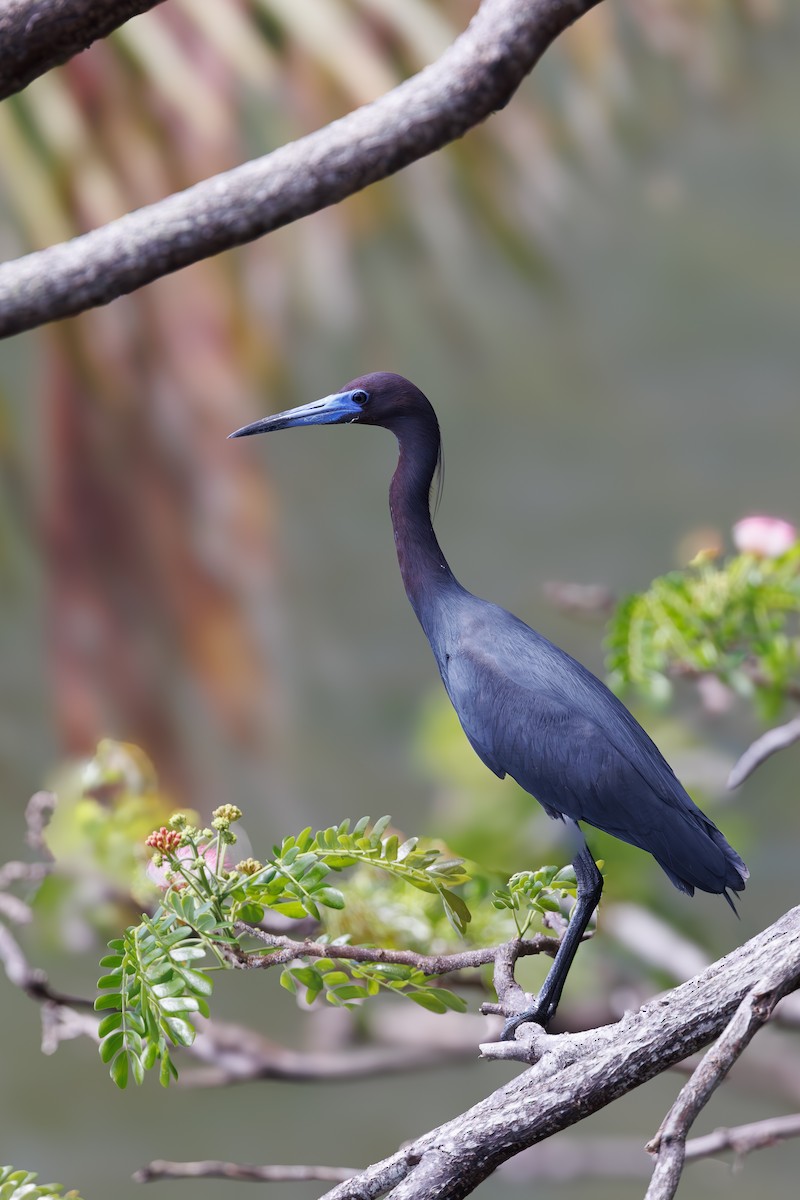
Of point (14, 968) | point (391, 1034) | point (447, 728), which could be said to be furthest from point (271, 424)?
point (391, 1034)

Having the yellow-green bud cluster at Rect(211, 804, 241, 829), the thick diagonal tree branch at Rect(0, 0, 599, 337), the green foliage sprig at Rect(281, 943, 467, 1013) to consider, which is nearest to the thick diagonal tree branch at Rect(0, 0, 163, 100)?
the thick diagonal tree branch at Rect(0, 0, 599, 337)

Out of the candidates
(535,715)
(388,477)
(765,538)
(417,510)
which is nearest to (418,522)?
(417,510)

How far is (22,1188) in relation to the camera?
0.79m

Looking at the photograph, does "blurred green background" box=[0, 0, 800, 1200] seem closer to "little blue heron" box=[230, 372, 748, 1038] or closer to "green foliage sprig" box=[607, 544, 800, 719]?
"green foliage sprig" box=[607, 544, 800, 719]

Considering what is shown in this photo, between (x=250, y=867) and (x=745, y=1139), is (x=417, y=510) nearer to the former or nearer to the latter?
(x=250, y=867)

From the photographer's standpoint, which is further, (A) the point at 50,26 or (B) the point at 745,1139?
(B) the point at 745,1139

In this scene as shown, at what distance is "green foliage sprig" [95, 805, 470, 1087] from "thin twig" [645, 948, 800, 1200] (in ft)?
0.72

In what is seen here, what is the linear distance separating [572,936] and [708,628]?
0.54 metres

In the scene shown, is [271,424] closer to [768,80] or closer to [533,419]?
[533,419]

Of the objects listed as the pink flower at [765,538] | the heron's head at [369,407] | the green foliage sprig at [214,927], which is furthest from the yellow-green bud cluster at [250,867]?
the pink flower at [765,538]

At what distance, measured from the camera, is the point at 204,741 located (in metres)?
2.36

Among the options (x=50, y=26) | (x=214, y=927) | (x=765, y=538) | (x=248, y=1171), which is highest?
(x=50, y=26)

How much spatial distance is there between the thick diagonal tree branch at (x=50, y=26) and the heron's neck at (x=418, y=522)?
335 mm

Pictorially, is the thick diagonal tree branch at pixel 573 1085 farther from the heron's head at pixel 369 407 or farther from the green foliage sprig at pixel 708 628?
the green foliage sprig at pixel 708 628
